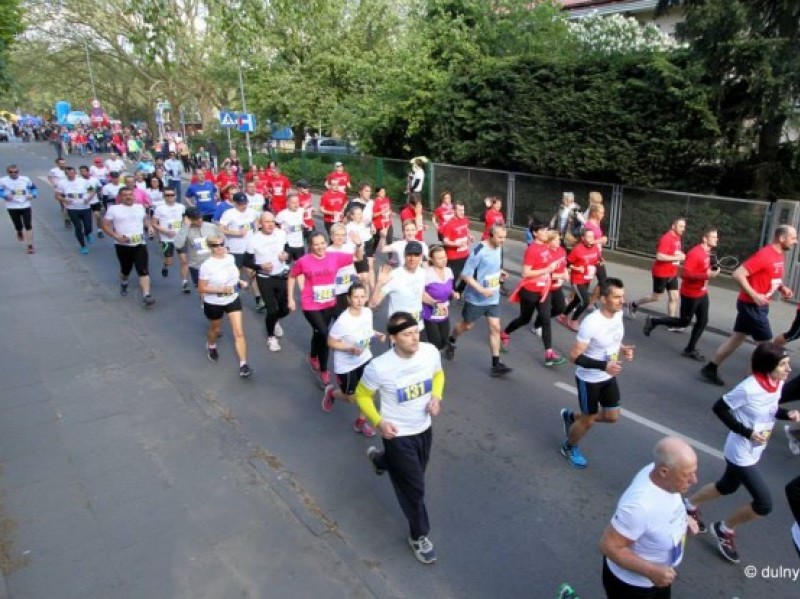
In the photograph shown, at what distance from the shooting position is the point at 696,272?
7.49 metres

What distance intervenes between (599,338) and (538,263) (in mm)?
2735

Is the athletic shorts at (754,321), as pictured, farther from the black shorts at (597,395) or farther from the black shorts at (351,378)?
the black shorts at (351,378)

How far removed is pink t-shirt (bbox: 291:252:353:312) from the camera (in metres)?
6.76

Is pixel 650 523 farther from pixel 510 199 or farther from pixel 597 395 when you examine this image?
pixel 510 199

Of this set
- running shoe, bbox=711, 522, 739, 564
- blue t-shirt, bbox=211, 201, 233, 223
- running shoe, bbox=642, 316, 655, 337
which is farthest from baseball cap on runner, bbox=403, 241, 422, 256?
blue t-shirt, bbox=211, 201, 233, 223

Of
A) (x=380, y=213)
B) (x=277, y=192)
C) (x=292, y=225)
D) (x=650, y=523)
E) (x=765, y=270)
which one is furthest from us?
(x=277, y=192)

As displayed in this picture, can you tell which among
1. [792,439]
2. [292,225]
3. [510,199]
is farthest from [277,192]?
[792,439]

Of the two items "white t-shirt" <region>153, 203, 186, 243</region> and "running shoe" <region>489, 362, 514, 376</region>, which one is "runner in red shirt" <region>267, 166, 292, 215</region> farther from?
"running shoe" <region>489, 362, 514, 376</region>

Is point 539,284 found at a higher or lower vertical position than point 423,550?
higher

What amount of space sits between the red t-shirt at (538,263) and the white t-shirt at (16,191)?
11405mm

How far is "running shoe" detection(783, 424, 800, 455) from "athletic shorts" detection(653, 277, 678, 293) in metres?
3.29

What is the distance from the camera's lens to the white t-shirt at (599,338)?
16.2 ft

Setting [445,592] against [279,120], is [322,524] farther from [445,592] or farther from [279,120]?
[279,120]

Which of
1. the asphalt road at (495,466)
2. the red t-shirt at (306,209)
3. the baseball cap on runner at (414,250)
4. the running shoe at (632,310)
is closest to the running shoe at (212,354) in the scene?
Result: the asphalt road at (495,466)
